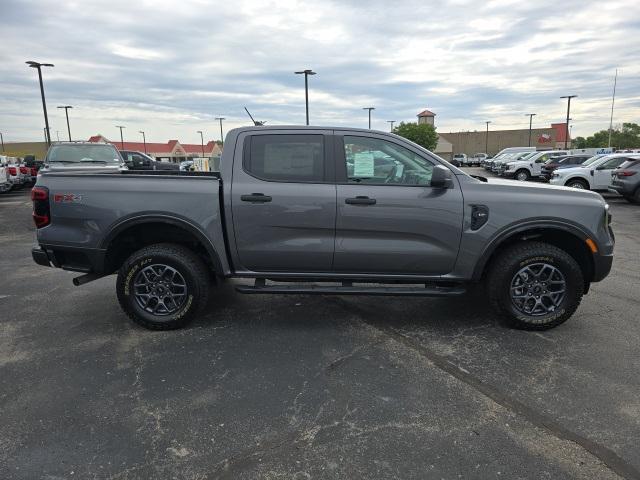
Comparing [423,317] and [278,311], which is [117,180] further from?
[423,317]

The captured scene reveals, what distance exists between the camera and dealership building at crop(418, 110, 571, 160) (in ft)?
323

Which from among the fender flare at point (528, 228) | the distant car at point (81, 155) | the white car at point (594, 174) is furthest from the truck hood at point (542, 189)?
the white car at point (594, 174)

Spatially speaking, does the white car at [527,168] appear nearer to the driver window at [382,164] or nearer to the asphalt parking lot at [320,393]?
the asphalt parking lot at [320,393]

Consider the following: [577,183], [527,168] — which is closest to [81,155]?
[577,183]

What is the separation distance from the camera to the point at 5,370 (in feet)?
12.0

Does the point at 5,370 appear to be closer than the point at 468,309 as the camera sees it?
Yes

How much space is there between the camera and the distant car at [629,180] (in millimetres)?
14461

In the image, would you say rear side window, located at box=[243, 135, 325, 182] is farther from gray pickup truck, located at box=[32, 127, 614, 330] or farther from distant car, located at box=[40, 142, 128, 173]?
distant car, located at box=[40, 142, 128, 173]

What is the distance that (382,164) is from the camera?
13.9 ft

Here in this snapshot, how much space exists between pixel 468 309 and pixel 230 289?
9.22 ft

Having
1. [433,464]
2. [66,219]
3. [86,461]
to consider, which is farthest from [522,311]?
[66,219]

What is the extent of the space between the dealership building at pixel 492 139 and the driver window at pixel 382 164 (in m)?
96.8

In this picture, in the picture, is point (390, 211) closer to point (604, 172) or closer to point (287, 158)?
point (287, 158)

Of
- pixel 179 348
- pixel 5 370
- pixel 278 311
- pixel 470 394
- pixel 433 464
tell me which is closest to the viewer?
pixel 433 464
